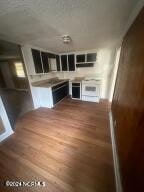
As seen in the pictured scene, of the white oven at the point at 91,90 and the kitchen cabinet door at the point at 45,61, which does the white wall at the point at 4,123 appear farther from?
the white oven at the point at 91,90

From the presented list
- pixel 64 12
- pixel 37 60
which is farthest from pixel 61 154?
pixel 37 60

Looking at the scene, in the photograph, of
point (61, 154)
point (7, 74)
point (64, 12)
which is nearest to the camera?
point (64, 12)

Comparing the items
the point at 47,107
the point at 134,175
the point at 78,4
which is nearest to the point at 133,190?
the point at 134,175

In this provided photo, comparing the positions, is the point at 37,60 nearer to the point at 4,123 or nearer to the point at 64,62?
the point at 64,62

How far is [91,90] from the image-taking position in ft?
12.1

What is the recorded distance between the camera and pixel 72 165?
4.79 ft

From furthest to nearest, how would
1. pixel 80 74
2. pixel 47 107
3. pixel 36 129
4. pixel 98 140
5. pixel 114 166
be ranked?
pixel 80 74 → pixel 47 107 → pixel 36 129 → pixel 98 140 → pixel 114 166

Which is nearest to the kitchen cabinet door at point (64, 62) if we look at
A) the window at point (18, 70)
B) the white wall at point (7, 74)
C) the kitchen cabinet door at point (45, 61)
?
the kitchen cabinet door at point (45, 61)

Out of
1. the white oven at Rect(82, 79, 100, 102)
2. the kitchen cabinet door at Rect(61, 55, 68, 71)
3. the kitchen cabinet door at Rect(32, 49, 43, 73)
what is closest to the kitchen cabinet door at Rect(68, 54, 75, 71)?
the kitchen cabinet door at Rect(61, 55, 68, 71)

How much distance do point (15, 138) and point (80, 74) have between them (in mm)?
3463

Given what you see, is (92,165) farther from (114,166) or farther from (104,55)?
(104,55)

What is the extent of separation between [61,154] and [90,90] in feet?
8.56

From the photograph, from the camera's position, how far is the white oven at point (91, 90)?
3604 millimetres

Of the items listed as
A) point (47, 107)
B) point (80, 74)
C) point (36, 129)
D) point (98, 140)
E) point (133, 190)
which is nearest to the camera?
point (133, 190)
